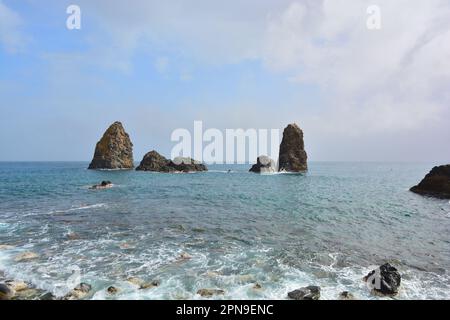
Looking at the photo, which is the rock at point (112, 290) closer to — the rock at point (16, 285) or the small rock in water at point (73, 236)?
the rock at point (16, 285)

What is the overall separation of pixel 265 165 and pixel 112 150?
67783mm

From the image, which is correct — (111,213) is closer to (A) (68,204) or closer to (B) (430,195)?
(A) (68,204)

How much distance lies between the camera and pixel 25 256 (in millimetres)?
17031

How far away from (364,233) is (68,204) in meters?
34.1

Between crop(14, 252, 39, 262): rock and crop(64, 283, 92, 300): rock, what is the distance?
20.8 ft

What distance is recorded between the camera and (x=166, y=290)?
1275 centimetres

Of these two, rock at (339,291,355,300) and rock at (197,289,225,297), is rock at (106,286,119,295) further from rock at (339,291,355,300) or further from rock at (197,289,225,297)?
rock at (339,291,355,300)

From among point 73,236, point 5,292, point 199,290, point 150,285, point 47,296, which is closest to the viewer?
point 5,292

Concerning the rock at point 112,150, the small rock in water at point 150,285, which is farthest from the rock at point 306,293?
the rock at point 112,150

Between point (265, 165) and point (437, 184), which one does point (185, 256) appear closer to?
point (437, 184)

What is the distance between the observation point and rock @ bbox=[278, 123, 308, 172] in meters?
126

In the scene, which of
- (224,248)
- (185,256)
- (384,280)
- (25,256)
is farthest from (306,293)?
(25,256)

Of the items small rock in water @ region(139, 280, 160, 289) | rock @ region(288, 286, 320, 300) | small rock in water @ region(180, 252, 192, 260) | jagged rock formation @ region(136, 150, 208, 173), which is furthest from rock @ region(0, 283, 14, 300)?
jagged rock formation @ region(136, 150, 208, 173)
